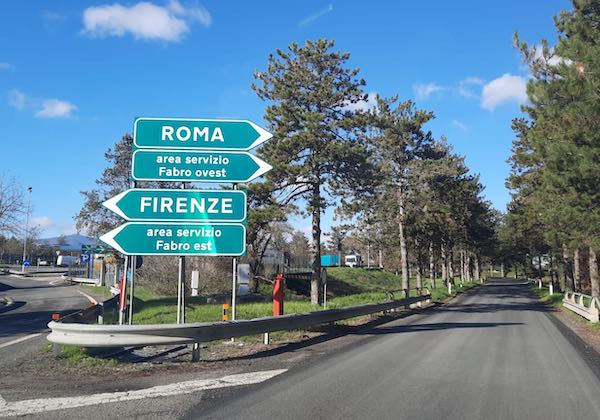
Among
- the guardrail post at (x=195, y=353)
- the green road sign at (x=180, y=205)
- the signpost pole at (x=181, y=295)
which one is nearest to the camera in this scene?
the guardrail post at (x=195, y=353)

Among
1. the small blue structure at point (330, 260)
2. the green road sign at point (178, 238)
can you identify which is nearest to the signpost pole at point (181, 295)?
the green road sign at point (178, 238)

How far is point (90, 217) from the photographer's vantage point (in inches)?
1885

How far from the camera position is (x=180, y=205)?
11398mm

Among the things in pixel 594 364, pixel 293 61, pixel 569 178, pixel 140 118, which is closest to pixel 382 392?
pixel 594 364

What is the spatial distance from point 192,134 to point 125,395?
20.9ft

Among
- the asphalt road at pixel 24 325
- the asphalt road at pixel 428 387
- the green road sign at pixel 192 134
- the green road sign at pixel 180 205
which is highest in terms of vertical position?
the green road sign at pixel 192 134

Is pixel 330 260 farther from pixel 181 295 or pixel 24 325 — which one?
pixel 181 295

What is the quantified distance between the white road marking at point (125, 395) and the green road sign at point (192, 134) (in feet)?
17.9

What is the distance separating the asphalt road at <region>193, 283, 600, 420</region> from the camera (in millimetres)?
6230

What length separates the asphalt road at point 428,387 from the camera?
623cm

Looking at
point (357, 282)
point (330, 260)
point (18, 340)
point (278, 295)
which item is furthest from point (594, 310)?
point (330, 260)

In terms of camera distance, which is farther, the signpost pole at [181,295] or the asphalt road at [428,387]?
the signpost pole at [181,295]

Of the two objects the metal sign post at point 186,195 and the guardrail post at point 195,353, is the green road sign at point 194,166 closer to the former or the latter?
the metal sign post at point 186,195

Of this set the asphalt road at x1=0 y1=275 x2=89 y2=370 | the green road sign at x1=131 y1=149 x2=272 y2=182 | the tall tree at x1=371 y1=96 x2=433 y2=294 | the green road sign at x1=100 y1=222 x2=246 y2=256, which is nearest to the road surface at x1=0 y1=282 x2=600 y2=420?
the green road sign at x1=100 y1=222 x2=246 y2=256
